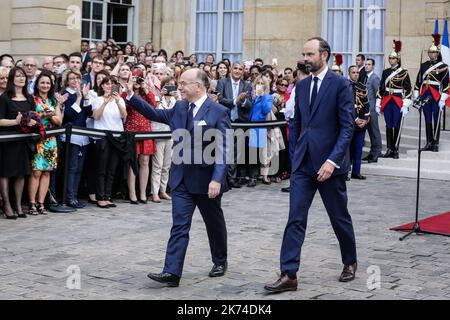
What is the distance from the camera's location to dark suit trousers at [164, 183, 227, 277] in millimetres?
7508

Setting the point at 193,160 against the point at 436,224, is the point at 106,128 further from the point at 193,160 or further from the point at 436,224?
the point at 193,160

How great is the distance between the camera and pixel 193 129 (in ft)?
25.4

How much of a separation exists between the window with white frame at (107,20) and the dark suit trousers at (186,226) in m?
15.9

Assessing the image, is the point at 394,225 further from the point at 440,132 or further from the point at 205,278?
the point at 440,132

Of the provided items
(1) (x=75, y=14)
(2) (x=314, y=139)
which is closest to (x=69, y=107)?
(2) (x=314, y=139)

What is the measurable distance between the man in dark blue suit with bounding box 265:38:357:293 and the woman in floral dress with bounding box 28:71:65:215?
16.0 feet

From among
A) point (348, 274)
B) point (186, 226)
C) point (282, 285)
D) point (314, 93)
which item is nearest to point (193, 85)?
point (314, 93)

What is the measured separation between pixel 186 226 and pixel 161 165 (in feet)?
18.3

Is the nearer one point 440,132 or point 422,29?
point 440,132

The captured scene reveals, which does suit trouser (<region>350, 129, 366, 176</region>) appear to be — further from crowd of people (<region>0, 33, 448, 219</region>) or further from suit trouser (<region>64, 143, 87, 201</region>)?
suit trouser (<region>64, 143, 87, 201</region>)

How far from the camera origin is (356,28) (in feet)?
70.1

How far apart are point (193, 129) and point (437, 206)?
6.16m

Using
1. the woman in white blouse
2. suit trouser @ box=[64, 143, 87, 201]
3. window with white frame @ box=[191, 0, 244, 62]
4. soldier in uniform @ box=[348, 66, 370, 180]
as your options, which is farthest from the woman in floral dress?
window with white frame @ box=[191, 0, 244, 62]
